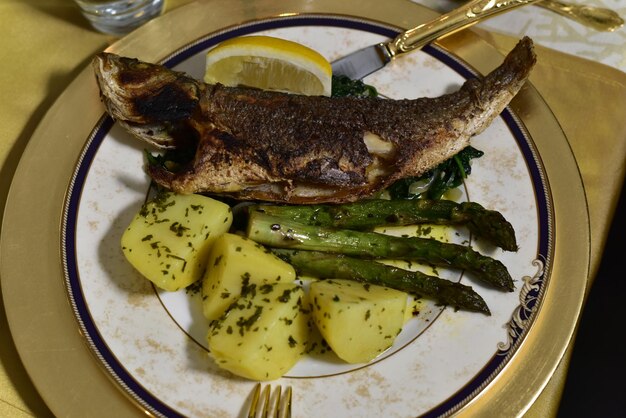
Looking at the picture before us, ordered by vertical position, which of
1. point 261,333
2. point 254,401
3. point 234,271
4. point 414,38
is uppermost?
point 414,38

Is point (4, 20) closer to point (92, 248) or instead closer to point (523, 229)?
point (92, 248)

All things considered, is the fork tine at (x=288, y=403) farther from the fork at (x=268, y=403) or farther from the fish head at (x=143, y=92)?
the fish head at (x=143, y=92)

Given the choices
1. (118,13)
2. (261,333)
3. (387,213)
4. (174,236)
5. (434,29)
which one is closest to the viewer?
(261,333)

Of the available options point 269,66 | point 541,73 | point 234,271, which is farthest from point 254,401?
point 541,73

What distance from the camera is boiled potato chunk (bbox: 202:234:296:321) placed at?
102 inches

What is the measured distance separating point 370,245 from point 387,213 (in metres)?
0.21

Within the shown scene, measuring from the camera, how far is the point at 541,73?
365 centimetres

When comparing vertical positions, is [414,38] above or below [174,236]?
above

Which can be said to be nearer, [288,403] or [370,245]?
[288,403]

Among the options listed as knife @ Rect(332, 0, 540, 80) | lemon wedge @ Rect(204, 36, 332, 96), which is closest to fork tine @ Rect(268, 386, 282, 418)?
lemon wedge @ Rect(204, 36, 332, 96)

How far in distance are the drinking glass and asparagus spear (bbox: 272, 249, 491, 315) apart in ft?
6.14

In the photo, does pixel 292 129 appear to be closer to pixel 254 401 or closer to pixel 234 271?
pixel 234 271

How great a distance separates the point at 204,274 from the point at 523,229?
5.19 feet

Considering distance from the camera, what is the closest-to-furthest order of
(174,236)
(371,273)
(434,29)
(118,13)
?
1. (174,236)
2. (371,273)
3. (434,29)
4. (118,13)
